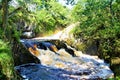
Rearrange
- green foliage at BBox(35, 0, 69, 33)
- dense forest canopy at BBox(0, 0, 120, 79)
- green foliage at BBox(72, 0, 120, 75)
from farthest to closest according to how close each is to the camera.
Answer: green foliage at BBox(35, 0, 69, 33)
green foliage at BBox(72, 0, 120, 75)
dense forest canopy at BBox(0, 0, 120, 79)

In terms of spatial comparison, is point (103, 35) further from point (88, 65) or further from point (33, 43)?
point (33, 43)

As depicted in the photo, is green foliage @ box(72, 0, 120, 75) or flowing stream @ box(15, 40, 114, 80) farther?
green foliage @ box(72, 0, 120, 75)

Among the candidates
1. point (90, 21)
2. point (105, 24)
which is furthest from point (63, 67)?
point (105, 24)

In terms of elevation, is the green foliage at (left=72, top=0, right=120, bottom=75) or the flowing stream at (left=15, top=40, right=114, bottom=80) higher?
the green foliage at (left=72, top=0, right=120, bottom=75)

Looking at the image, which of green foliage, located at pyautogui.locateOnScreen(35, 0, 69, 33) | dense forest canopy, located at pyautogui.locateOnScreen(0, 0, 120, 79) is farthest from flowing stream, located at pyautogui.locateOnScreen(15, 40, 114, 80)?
green foliage, located at pyautogui.locateOnScreen(35, 0, 69, 33)

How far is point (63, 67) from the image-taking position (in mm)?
14594

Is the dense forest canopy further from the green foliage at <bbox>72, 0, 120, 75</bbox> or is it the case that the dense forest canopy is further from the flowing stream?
the flowing stream

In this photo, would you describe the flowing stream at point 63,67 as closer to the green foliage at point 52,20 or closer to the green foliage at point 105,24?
the green foliage at point 105,24

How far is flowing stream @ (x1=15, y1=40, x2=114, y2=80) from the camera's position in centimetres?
1208

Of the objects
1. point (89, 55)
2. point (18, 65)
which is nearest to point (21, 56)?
point (18, 65)

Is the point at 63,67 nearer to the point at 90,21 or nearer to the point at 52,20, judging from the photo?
the point at 90,21

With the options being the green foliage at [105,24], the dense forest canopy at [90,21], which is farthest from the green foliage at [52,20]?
the green foliage at [105,24]

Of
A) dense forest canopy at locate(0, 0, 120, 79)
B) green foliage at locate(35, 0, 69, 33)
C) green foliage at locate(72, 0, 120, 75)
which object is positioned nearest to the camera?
dense forest canopy at locate(0, 0, 120, 79)

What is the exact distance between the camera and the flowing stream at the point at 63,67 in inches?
476
